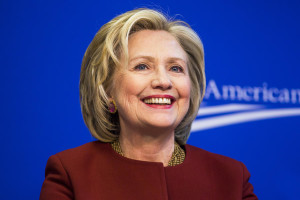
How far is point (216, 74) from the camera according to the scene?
9.10 feet

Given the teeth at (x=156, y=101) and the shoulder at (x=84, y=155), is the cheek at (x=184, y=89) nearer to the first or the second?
the teeth at (x=156, y=101)

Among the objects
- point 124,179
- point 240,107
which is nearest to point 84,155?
point 124,179

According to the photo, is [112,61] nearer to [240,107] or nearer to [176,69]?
[176,69]

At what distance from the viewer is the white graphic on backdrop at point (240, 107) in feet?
8.94

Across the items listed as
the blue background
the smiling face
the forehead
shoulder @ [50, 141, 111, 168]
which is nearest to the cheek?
the smiling face

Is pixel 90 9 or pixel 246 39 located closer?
pixel 90 9

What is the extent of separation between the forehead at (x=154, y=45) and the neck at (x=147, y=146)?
337 millimetres

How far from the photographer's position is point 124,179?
1.65m

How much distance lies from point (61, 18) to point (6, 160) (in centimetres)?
83

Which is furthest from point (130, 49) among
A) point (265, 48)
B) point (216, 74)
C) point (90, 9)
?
point (265, 48)

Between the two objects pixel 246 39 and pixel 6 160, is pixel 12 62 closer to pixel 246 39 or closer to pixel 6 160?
pixel 6 160

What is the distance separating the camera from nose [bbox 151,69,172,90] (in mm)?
1653

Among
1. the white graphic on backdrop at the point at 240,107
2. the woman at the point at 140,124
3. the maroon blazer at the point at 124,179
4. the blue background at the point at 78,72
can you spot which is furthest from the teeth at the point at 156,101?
the white graphic on backdrop at the point at 240,107

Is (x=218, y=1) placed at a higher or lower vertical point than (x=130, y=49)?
higher
